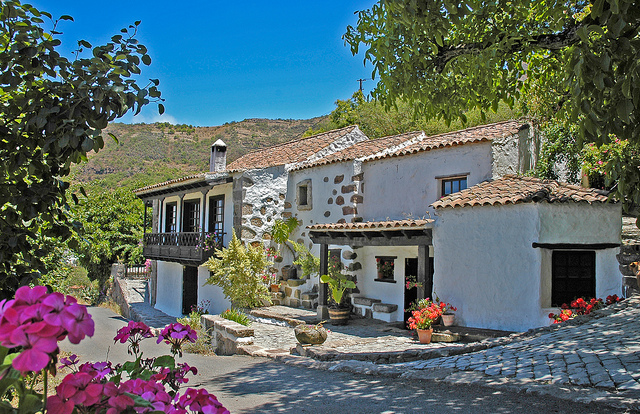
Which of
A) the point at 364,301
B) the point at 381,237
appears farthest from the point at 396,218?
the point at 364,301

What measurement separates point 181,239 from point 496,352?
13027 millimetres

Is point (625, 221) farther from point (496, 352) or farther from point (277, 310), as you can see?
point (277, 310)

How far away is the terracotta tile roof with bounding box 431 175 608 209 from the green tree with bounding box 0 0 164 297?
8.08 metres

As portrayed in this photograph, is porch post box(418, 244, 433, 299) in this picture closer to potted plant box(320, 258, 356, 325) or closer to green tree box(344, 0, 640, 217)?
potted plant box(320, 258, 356, 325)

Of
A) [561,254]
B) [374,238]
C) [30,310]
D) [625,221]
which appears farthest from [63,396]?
[625,221]

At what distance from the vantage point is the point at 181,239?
58.2 feet

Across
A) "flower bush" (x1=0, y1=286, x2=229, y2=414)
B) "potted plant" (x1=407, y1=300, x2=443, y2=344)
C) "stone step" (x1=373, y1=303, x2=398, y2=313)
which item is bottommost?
"stone step" (x1=373, y1=303, x2=398, y2=313)

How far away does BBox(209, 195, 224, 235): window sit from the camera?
1731cm

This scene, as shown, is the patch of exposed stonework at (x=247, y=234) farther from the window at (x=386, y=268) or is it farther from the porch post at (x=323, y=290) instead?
the window at (x=386, y=268)

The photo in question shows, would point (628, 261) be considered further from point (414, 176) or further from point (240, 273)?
point (240, 273)

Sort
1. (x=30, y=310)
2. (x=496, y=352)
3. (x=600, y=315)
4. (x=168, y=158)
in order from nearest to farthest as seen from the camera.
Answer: (x=30, y=310)
(x=496, y=352)
(x=600, y=315)
(x=168, y=158)

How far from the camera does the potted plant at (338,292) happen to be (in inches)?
499

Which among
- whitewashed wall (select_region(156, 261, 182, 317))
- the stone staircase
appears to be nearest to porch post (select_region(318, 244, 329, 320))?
the stone staircase

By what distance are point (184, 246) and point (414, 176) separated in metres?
8.82
